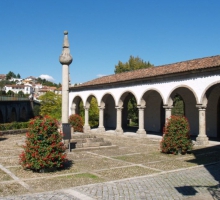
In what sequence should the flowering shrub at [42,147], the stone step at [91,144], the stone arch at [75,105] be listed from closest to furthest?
the flowering shrub at [42,147] → the stone step at [91,144] → the stone arch at [75,105]

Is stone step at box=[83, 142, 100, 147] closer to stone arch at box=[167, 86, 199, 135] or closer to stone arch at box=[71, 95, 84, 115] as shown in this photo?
stone arch at box=[167, 86, 199, 135]

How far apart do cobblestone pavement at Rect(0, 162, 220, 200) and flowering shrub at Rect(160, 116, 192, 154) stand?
152 inches

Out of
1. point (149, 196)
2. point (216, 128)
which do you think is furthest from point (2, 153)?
point (216, 128)

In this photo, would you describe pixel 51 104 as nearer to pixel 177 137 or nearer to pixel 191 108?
pixel 191 108

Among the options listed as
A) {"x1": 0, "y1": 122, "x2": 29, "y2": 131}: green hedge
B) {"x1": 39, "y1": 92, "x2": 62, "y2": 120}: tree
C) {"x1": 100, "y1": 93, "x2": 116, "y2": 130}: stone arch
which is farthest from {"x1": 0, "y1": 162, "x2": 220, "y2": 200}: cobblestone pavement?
{"x1": 39, "y1": 92, "x2": 62, "y2": 120}: tree

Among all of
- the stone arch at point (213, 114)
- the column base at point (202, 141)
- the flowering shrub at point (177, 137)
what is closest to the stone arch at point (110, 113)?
the stone arch at point (213, 114)

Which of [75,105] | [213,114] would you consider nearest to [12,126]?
[75,105]

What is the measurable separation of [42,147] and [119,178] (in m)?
2.77

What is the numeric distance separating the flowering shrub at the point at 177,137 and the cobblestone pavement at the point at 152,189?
3.85m

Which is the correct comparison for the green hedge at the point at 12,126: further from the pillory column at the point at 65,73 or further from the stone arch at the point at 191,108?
the stone arch at the point at 191,108

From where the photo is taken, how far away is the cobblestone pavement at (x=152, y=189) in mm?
6316

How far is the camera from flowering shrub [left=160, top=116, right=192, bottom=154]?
12577 millimetres

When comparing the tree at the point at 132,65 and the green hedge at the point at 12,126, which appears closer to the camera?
the green hedge at the point at 12,126

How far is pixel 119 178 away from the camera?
8.25 m
